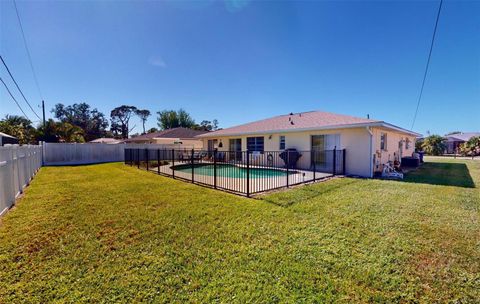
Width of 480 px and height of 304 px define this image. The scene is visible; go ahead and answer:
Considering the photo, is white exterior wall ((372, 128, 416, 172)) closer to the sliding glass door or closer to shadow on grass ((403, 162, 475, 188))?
shadow on grass ((403, 162, 475, 188))

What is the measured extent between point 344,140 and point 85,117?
67.8 meters

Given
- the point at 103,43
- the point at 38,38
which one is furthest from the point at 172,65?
the point at 38,38

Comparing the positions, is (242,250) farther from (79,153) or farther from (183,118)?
(183,118)

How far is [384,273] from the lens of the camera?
104 inches

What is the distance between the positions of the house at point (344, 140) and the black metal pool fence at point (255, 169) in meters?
0.44

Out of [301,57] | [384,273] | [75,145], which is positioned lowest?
[384,273]

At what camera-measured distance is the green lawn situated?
2334mm

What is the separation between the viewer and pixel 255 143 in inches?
634

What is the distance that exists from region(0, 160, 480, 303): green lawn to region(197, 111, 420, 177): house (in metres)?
4.39

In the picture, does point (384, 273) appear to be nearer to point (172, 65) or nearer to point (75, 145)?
point (172, 65)

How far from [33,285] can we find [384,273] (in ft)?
13.8

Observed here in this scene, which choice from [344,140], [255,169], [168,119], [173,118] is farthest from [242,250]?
[168,119]

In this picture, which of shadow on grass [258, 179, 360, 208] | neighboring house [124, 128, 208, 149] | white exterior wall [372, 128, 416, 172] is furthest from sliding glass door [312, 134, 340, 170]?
neighboring house [124, 128, 208, 149]

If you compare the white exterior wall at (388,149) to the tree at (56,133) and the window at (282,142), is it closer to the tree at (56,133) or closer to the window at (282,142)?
the window at (282,142)
